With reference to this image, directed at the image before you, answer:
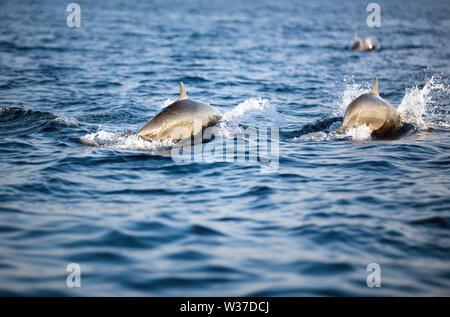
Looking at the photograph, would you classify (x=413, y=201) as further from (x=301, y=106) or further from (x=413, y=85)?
(x=413, y=85)

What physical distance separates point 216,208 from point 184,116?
11.8ft

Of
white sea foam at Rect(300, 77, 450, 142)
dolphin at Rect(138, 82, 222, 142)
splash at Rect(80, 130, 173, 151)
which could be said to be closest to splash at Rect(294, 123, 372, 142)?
white sea foam at Rect(300, 77, 450, 142)

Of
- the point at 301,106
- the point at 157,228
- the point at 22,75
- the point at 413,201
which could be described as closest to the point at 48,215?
the point at 157,228

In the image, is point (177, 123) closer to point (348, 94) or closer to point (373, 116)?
point (373, 116)

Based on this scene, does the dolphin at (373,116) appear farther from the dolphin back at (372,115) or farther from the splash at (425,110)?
the splash at (425,110)

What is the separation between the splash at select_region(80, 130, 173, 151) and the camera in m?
9.52

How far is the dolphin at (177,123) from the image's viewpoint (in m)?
9.78

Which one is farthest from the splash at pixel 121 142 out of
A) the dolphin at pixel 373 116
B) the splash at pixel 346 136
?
the dolphin at pixel 373 116

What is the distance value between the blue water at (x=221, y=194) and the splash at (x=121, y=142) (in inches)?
1.8

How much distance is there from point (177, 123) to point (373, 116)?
4280 millimetres

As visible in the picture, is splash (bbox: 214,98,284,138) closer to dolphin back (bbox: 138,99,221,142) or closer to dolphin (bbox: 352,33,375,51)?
dolphin back (bbox: 138,99,221,142)

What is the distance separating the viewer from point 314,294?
472 centimetres

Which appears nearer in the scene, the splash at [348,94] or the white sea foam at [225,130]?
the white sea foam at [225,130]

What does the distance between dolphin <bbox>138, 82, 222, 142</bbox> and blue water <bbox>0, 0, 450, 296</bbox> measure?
348 millimetres
